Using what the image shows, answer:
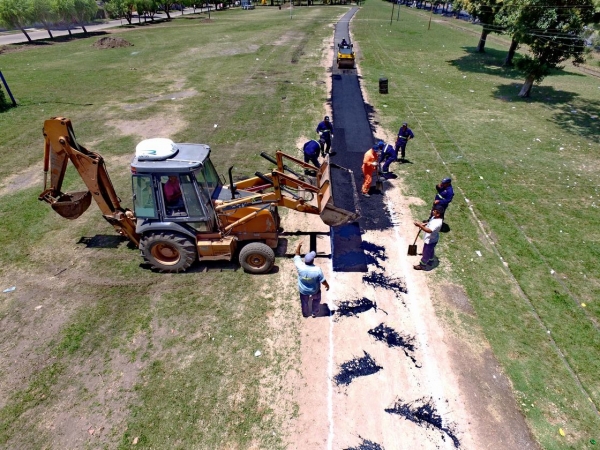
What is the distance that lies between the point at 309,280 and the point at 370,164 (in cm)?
484

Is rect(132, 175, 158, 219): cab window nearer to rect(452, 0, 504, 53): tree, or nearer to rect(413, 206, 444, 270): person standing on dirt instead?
rect(413, 206, 444, 270): person standing on dirt

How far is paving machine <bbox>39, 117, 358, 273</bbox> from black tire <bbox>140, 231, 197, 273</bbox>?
0.7 inches

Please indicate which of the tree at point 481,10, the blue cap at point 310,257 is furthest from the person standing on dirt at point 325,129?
the tree at point 481,10

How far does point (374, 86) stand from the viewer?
64.9 ft

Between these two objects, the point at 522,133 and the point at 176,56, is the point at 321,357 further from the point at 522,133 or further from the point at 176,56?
the point at 176,56

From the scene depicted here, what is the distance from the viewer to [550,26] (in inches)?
585

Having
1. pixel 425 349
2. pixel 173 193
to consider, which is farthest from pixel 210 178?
pixel 425 349

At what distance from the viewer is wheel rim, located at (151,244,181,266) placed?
275 inches

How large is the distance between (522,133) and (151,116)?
16016 millimetres

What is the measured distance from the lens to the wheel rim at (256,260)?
7.01 metres

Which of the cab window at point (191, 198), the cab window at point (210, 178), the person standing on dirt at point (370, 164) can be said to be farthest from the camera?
the person standing on dirt at point (370, 164)

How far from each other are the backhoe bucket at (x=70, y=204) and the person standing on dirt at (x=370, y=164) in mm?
6932

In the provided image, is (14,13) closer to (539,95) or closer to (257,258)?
(257,258)

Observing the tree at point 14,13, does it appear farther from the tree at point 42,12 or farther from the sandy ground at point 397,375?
the sandy ground at point 397,375
